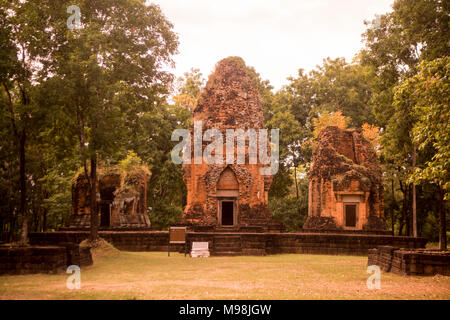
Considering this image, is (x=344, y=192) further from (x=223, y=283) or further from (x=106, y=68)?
(x=223, y=283)

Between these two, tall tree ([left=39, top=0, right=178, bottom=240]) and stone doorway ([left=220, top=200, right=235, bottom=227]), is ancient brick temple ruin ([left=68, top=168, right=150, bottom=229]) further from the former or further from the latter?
tall tree ([left=39, top=0, right=178, bottom=240])

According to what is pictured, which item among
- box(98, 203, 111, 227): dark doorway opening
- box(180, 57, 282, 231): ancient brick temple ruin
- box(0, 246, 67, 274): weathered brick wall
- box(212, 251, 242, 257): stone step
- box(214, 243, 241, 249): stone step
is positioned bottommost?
box(212, 251, 242, 257): stone step

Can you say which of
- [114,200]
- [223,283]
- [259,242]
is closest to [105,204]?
[114,200]

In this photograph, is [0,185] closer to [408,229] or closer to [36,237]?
[36,237]

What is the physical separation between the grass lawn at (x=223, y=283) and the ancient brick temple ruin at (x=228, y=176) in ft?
31.7

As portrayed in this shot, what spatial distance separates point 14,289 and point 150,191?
1087 inches

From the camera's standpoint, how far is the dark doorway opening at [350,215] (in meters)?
24.4

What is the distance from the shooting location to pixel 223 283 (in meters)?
9.93

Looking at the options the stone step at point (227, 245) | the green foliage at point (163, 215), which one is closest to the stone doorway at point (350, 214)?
the stone step at point (227, 245)

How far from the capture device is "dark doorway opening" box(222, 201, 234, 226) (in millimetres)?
24750

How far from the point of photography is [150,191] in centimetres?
3641

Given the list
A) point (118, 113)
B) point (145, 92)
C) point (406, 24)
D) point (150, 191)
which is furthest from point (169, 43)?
point (150, 191)

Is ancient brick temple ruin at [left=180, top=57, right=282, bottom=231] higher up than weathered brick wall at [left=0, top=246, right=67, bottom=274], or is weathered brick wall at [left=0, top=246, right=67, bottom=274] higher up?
ancient brick temple ruin at [left=180, top=57, right=282, bottom=231]

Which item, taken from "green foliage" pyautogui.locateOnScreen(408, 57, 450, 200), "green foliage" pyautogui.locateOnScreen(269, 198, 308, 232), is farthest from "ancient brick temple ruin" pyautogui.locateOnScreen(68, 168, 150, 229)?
"green foliage" pyautogui.locateOnScreen(408, 57, 450, 200)
